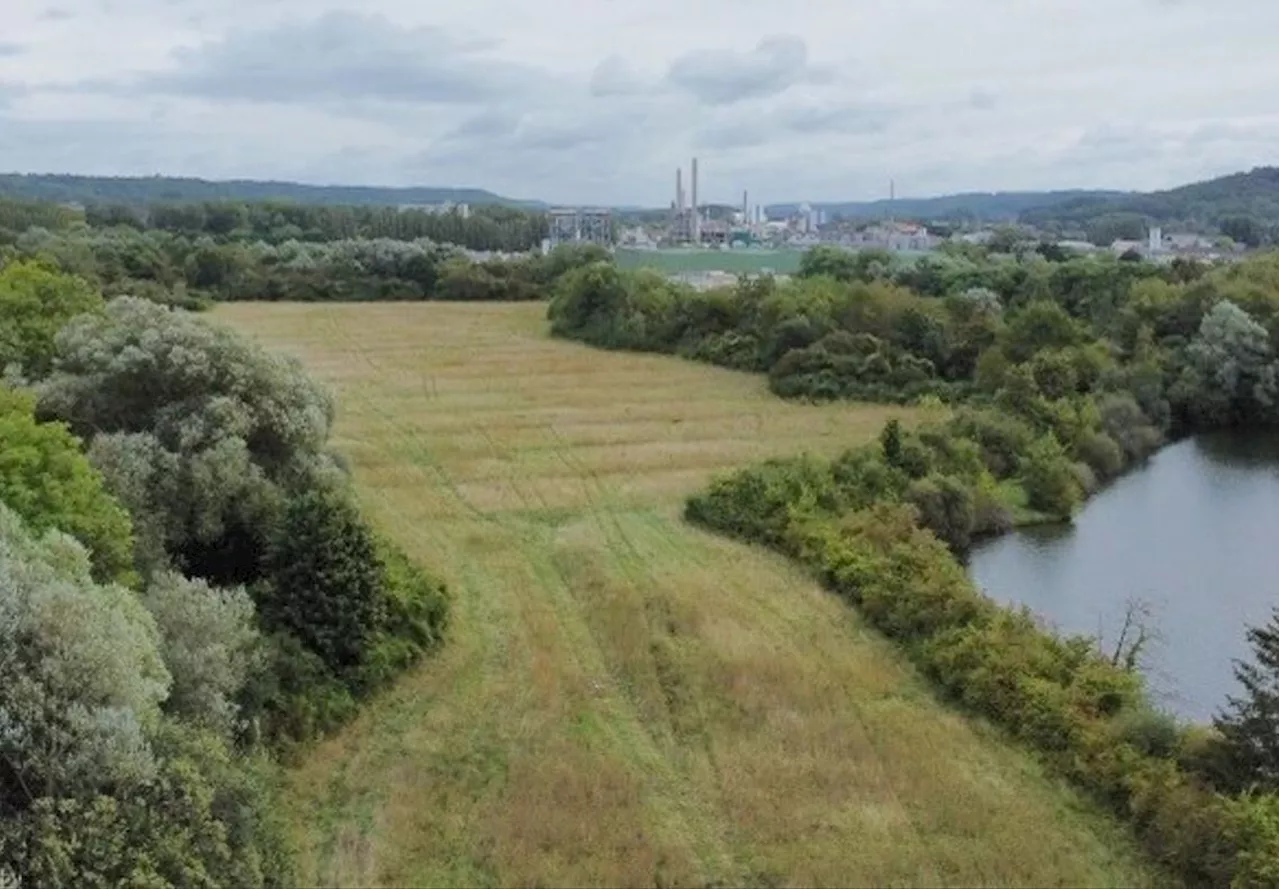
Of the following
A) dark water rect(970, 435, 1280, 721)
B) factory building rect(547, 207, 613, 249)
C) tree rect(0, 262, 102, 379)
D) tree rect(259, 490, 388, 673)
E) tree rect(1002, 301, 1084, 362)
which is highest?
factory building rect(547, 207, 613, 249)

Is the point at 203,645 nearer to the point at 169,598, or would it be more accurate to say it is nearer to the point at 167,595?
the point at 169,598

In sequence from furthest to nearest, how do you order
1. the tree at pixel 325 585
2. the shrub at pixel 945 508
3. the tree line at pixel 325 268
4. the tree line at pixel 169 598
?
the tree line at pixel 325 268 < the shrub at pixel 945 508 < the tree at pixel 325 585 < the tree line at pixel 169 598

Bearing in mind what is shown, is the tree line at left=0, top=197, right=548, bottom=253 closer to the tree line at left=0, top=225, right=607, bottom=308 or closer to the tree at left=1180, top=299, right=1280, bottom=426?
the tree line at left=0, top=225, right=607, bottom=308

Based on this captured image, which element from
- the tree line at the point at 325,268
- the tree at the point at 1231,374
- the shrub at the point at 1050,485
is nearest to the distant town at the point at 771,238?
the tree line at the point at 325,268

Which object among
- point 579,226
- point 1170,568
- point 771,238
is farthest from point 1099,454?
point 771,238

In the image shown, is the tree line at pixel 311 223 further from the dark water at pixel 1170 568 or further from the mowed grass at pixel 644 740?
the mowed grass at pixel 644 740

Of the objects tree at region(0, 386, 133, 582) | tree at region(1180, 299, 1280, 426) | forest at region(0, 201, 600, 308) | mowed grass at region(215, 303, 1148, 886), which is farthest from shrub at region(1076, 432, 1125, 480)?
forest at region(0, 201, 600, 308)

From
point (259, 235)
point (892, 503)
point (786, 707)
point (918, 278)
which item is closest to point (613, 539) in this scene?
point (892, 503)

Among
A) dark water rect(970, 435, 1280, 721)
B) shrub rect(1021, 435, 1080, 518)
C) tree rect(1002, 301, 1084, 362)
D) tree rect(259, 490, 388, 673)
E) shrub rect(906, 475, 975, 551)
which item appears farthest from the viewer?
tree rect(1002, 301, 1084, 362)
